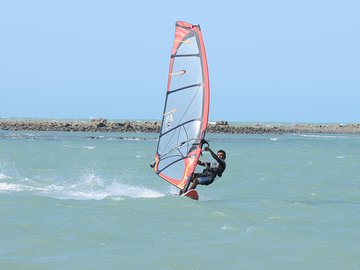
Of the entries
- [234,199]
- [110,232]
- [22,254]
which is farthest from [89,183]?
[22,254]

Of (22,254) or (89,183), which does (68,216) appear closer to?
(22,254)

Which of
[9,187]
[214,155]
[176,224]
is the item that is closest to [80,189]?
[9,187]

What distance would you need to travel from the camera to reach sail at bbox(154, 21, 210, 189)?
13055 millimetres

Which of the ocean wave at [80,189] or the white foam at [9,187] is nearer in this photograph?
the ocean wave at [80,189]

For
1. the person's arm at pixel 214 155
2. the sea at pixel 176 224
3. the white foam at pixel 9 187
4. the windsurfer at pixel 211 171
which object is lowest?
the white foam at pixel 9 187

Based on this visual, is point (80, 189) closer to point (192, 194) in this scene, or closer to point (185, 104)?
point (192, 194)

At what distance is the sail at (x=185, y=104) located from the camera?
13.1m

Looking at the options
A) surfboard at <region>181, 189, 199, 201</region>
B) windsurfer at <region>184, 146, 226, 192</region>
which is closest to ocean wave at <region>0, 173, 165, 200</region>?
surfboard at <region>181, 189, 199, 201</region>

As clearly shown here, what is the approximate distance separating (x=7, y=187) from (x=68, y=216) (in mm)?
4843

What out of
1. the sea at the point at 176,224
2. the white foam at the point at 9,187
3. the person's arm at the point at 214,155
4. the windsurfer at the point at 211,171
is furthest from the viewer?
the white foam at the point at 9,187

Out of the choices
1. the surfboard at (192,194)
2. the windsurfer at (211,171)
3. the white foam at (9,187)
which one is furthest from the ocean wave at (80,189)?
the windsurfer at (211,171)

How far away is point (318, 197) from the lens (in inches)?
611

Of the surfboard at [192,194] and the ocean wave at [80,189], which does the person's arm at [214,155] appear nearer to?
the surfboard at [192,194]

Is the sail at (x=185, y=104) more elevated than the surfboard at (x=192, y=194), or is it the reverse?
the sail at (x=185, y=104)
